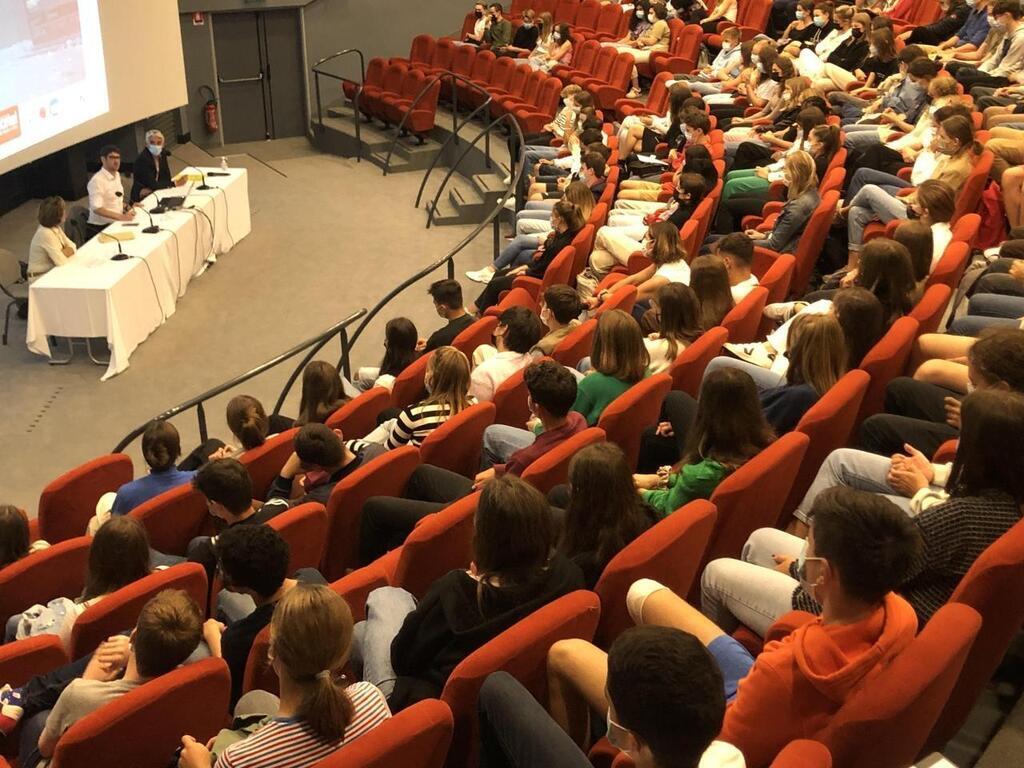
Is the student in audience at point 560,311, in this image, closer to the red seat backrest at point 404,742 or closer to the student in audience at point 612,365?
the student in audience at point 612,365

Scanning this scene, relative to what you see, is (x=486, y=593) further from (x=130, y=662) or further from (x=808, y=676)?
(x=130, y=662)

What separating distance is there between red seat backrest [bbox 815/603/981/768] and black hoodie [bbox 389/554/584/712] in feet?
2.47

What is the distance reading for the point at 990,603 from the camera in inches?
84.4

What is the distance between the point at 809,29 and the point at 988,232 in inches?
209

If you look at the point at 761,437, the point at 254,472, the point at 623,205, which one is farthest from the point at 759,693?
the point at 623,205

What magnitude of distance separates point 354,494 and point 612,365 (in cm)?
109

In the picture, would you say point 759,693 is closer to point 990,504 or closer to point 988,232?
point 990,504

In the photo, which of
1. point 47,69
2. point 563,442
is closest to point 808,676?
point 563,442

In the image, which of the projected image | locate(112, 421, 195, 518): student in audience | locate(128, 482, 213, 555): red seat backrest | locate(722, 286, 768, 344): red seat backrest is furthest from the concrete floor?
locate(722, 286, 768, 344): red seat backrest

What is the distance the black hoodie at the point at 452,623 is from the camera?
7.89 feet

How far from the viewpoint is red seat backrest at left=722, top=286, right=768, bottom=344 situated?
436 cm

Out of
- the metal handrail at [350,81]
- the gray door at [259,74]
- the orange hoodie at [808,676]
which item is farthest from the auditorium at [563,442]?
the gray door at [259,74]

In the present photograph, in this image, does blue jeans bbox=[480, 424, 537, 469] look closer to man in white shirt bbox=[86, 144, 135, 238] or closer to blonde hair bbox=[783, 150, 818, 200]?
blonde hair bbox=[783, 150, 818, 200]

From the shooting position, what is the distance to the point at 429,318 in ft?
25.6
